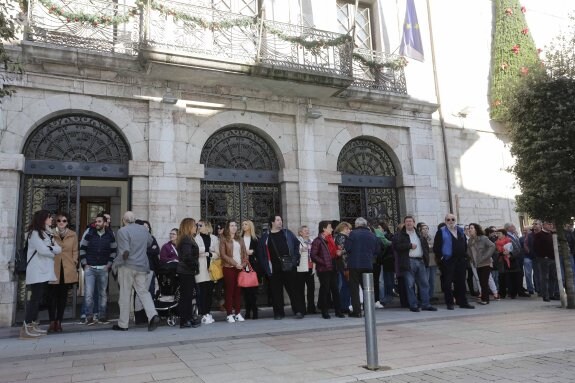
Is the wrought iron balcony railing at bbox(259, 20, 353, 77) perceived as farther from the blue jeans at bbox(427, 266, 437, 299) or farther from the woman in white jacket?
the woman in white jacket

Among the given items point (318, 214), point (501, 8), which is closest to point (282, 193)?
point (318, 214)

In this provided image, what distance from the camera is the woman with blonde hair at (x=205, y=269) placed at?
815 centimetres

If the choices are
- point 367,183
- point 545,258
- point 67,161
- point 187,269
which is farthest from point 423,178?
point 67,161

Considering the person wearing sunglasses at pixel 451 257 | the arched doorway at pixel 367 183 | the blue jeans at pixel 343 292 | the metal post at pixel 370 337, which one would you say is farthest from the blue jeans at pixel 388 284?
the metal post at pixel 370 337

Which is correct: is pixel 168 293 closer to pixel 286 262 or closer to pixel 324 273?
pixel 286 262

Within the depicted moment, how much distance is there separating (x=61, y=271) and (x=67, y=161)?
258 centimetres

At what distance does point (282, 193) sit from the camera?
11.1 metres

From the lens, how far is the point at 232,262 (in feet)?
27.3

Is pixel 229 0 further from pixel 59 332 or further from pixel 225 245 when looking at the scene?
pixel 59 332

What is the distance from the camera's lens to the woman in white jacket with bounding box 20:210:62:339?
6914 mm

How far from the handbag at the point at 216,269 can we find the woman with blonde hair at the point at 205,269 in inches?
3.4

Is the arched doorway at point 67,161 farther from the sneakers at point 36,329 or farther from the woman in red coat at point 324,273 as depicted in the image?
the woman in red coat at point 324,273

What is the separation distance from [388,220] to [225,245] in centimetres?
565

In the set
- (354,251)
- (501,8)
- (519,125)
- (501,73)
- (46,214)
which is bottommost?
(354,251)
